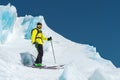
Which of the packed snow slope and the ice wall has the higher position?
the ice wall

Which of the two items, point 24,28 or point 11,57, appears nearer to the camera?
point 11,57

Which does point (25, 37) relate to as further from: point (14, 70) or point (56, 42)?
point (14, 70)

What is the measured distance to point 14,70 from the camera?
1471 centimetres

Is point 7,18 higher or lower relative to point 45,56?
higher

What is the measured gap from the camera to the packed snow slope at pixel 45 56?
1474 centimetres

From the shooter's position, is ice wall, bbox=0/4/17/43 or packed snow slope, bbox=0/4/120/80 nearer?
packed snow slope, bbox=0/4/120/80

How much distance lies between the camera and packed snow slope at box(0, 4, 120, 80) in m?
14.7

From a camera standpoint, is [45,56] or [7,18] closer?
[45,56]

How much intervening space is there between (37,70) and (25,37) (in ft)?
22.4

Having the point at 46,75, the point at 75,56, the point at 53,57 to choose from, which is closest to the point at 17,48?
the point at 53,57

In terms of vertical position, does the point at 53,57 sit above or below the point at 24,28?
below

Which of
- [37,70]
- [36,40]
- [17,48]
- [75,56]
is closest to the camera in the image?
[37,70]

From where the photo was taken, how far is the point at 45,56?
19.9 meters

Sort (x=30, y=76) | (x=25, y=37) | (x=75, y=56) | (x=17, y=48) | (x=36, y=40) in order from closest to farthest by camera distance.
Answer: (x=30, y=76)
(x=36, y=40)
(x=17, y=48)
(x=75, y=56)
(x=25, y=37)
